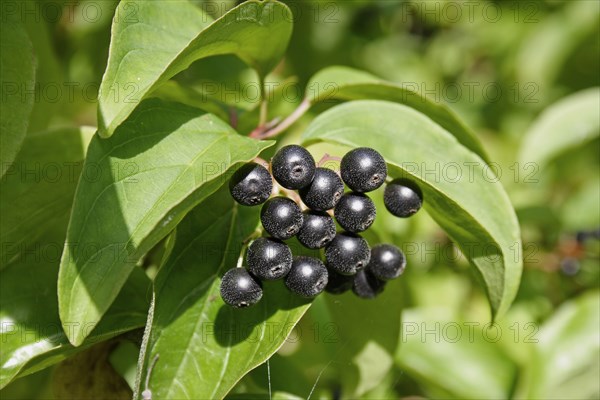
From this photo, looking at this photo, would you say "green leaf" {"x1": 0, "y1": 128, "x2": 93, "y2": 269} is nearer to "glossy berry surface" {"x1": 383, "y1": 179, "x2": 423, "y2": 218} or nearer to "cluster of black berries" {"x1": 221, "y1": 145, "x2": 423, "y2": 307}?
"cluster of black berries" {"x1": 221, "y1": 145, "x2": 423, "y2": 307}

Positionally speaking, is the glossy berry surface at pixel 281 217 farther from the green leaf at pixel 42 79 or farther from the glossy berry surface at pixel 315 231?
the green leaf at pixel 42 79

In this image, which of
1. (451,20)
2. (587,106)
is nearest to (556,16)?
(451,20)

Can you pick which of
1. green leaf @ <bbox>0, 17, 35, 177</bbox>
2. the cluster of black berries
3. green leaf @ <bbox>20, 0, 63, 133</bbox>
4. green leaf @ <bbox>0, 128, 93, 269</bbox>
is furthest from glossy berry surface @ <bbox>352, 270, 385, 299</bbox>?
green leaf @ <bbox>20, 0, 63, 133</bbox>

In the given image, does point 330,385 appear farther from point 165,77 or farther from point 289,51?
point 289,51

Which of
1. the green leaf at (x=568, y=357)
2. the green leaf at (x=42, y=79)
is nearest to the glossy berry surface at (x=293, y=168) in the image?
the green leaf at (x=42, y=79)

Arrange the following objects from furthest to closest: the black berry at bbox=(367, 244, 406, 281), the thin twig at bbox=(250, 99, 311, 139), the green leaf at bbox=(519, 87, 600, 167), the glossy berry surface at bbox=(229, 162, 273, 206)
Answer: the green leaf at bbox=(519, 87, 600, 167), the thin twig at bbox=(250, 99, 311, 139), the black berry at bbox=(367, 244, 406, 281), the glossy berry surface at bbox=(229, 162, 273, 206)

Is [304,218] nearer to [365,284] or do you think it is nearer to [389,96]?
[365,284]

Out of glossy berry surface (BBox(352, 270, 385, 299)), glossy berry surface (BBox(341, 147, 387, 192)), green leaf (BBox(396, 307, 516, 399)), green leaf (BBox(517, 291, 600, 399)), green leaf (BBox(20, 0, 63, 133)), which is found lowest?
green leaf (BBox(396, 307, 516, 399))
